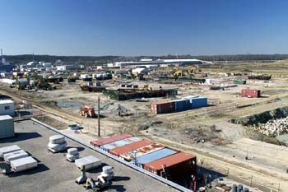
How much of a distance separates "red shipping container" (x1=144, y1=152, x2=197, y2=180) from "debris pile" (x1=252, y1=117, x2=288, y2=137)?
1941 cm

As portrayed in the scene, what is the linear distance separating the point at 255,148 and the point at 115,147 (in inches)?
551

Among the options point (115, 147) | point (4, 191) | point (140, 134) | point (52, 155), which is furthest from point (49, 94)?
point (4, 191)

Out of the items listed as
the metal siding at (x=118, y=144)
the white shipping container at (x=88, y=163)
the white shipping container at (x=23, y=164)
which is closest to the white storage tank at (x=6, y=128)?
the white shipping container at (x=23, y=164)

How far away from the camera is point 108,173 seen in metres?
14.0

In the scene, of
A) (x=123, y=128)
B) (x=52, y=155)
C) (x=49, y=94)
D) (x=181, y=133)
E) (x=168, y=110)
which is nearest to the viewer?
(x=52, y=155)

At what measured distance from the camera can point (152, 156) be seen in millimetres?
21438

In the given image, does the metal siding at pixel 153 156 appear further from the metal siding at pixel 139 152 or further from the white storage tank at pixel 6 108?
the white storage tank at pixel 6 108

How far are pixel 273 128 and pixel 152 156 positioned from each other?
2270 cm

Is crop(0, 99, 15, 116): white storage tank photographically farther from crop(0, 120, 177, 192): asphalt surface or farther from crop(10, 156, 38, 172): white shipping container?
crop(10, 156, 38, 172): white shipping container

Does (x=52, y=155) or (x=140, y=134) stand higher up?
(x=52, y=155)

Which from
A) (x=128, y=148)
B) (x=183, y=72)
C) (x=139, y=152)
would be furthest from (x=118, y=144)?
(x=183, y=72)

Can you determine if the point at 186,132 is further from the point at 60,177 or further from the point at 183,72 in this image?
the point at 183,72

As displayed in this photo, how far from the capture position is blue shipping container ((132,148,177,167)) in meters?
20.5

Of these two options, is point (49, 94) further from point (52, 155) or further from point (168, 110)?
point (52, 155)
